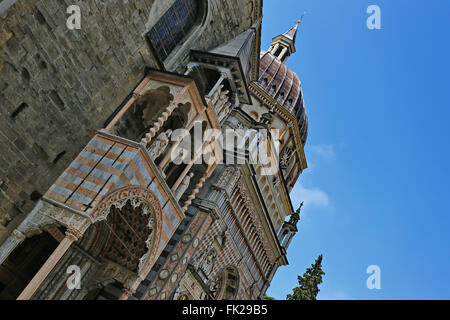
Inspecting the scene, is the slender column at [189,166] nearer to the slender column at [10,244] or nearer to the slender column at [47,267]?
the slender column at [47,267]

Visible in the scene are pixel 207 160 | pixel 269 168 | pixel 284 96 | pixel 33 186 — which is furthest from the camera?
pixel 284 96

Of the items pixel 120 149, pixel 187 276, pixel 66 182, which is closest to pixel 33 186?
pixel 66 182

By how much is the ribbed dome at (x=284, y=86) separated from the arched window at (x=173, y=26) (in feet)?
70.4

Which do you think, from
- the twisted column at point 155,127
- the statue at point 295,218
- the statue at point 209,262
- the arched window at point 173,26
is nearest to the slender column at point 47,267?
A: the twisted column at point 155,127

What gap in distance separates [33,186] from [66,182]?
3.15 ft

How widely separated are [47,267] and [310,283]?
90.2ft

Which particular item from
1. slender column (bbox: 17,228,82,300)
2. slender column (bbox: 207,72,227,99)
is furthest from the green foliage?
slender column (bbox: 17,228,82,300)

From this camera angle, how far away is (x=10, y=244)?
368 inches

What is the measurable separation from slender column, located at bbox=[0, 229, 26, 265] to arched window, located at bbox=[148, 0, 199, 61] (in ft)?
23.8

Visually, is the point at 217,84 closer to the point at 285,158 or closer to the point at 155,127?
the point at 155,127

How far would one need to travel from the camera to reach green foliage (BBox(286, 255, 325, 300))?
1286 inches

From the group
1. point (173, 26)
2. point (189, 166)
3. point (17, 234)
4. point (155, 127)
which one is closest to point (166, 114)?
point (155, 127)
